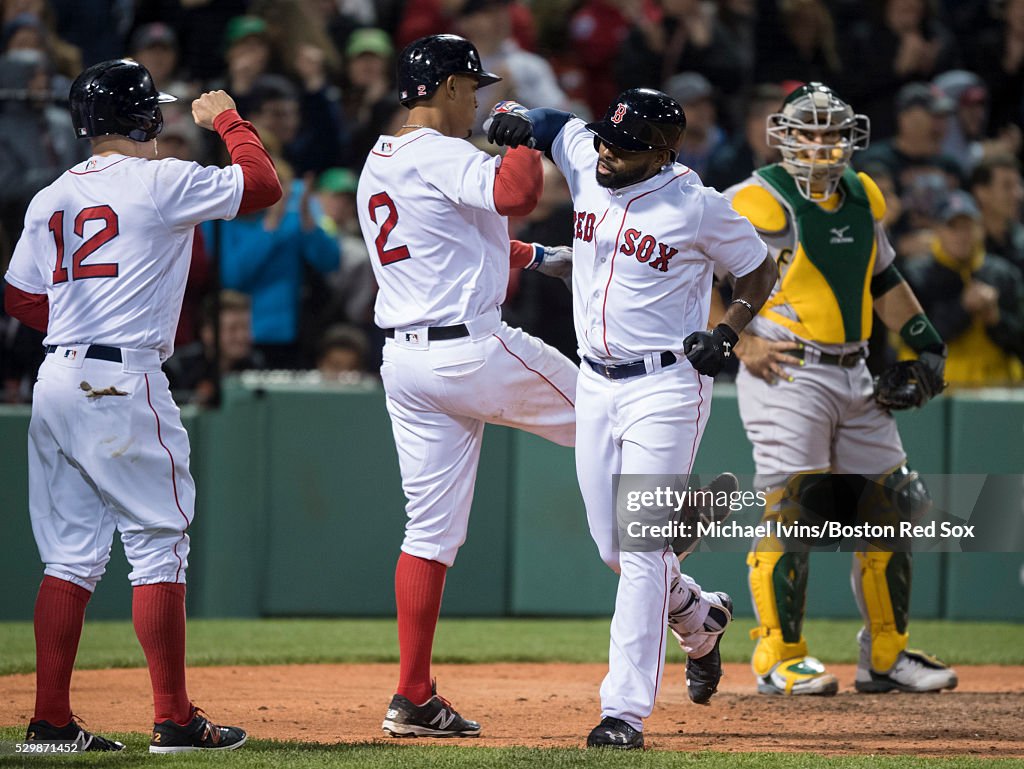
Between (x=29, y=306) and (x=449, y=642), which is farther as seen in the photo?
(x=449, y=642)

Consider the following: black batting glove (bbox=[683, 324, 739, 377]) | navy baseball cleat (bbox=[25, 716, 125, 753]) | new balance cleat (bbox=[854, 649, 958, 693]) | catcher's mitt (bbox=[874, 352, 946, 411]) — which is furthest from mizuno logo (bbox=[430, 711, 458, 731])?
catcher's mitt (bbox=[874, 352, 946, 411])

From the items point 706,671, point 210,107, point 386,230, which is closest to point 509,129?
point 386,230

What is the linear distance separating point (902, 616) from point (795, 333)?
128 centimetres

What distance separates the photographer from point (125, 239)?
459 centimetres

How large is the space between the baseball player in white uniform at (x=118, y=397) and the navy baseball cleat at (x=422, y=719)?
1.86ft

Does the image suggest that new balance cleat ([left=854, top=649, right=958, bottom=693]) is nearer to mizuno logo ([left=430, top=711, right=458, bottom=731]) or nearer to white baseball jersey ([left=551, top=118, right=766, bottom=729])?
white baseball jersey ([left=551, top=118, right=766, bottom=729])

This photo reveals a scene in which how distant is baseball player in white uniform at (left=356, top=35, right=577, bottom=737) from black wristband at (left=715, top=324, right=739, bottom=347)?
695mm

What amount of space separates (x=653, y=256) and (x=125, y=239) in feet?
5.27

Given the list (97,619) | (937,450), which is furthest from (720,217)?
(97,619)

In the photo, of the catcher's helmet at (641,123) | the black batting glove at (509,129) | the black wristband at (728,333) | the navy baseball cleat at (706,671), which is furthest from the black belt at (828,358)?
the black batting glove at (509,129)

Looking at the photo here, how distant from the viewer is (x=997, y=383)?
885 cm

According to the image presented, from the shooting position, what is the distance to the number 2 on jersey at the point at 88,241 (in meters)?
4.58

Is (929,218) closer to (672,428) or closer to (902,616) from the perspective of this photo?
A: (902,616)

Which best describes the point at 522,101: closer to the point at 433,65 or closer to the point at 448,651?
the point at 448,651
